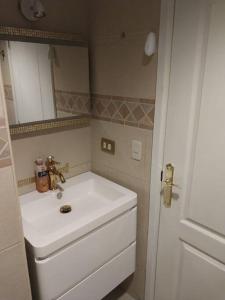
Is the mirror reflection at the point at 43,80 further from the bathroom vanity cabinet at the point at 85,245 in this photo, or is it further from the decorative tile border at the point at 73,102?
the bathroom vanity cabinet at the point at 85,245

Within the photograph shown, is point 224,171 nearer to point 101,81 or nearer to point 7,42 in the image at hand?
point 101,81

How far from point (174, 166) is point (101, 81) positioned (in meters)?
0.71

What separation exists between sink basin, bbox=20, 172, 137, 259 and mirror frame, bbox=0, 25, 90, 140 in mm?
372

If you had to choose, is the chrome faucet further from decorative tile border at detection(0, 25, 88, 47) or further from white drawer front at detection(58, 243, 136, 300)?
decorative tile border at detection(0, 25, 88, 47)

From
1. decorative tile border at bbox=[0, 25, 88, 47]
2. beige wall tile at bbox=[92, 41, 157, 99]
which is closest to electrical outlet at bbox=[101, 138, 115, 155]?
beige wall tile at bbox=[92, 41, 157, 99]

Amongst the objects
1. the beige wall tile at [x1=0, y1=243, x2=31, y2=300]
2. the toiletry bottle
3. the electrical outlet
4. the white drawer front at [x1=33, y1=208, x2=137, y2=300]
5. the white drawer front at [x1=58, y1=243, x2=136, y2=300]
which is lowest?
the white drawer front at [x1=58, y1=243, x2=136, y2=300]

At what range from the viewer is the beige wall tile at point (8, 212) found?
0.81m

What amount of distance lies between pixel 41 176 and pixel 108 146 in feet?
1.54

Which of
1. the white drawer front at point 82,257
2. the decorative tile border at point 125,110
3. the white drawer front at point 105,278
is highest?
the decorative tile border at point 125,110

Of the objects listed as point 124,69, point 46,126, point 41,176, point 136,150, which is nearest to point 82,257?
point 41,176

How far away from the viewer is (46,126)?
56.0 inches

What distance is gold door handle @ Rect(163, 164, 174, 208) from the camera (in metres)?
1.27

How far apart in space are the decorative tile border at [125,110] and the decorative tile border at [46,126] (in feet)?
0.37

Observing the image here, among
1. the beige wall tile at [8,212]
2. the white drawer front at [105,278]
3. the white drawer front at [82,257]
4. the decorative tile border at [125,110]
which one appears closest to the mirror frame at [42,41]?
the decorative tile border at [125,110]
